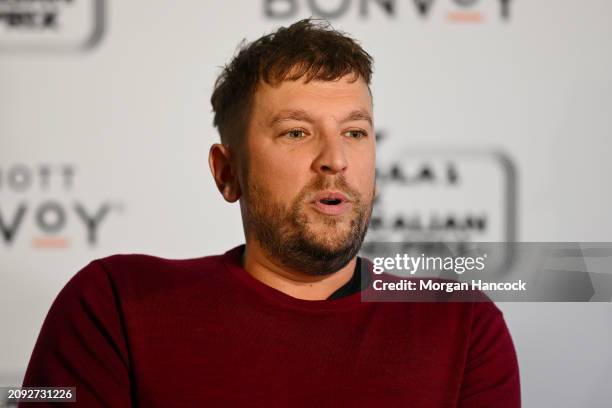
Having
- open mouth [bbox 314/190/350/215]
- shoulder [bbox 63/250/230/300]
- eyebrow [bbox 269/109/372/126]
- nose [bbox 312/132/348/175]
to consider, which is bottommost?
shoulder [bbox 63/250/230/300]

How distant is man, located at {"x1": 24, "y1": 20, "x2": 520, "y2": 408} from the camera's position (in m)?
1.11

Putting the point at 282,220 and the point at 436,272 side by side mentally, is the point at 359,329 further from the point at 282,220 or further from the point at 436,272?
the point at 436,272

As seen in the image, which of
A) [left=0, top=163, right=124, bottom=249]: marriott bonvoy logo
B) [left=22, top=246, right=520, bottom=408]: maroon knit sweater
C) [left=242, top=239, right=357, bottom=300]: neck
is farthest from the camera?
[left=0, top=163, right=124, bottom=249]: marriott bonvoy logo

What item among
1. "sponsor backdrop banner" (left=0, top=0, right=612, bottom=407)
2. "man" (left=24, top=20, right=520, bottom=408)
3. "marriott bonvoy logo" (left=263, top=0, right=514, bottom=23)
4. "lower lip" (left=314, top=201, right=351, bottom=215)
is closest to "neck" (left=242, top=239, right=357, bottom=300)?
"man" (left=24, top=20, right=520, bottom=408)

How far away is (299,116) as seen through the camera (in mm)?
1151

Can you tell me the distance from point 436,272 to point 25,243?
822 mm

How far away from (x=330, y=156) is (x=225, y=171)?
0.76 feet

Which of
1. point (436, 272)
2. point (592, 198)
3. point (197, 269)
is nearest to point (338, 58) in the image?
point (197, 269)

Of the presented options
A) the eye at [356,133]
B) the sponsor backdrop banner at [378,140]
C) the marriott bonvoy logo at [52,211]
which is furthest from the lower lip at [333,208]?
the marriott bonvoy logo at [52,211]

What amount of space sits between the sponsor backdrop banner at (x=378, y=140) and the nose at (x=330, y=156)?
563 mm

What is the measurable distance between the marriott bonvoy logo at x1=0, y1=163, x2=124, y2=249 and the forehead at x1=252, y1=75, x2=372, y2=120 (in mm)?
604

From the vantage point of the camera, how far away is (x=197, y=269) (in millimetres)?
1235

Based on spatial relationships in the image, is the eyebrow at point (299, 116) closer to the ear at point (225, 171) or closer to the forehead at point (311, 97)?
the forehead at point (311, 97)

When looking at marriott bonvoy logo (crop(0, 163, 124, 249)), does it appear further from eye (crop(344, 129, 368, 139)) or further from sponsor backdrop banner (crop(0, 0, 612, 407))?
eye (crop(344, 129, 368, 139))
